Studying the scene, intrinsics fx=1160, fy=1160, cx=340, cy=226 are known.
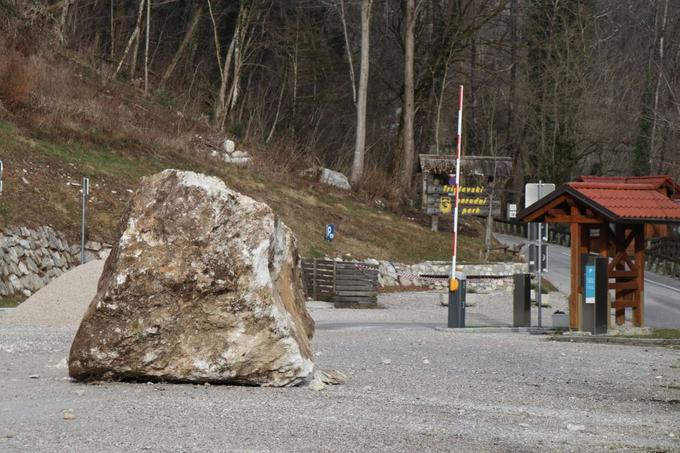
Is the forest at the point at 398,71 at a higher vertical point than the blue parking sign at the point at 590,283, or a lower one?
higher

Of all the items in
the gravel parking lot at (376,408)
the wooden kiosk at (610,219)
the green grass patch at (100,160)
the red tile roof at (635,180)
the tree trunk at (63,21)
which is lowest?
the gravel parking lot at (376,408)

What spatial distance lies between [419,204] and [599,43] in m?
27.7

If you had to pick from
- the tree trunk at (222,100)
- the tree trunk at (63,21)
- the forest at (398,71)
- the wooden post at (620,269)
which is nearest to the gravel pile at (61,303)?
the wooden post at (620,269)

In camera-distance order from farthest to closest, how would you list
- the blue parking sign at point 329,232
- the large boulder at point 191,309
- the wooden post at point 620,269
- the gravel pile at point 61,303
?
the blue parking sign at point 329,232 → the wooden post at point 620,269 → the gravel pile at point 61,303 → the large boulder at point 191,309

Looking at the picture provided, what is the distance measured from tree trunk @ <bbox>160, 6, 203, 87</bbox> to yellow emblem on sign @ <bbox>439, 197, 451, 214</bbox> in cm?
1427

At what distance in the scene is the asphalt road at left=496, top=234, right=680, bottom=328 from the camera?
102 ft

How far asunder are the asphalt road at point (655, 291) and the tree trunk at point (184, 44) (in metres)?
19.5

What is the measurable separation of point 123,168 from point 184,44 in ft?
59.3

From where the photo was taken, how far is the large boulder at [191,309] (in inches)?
435

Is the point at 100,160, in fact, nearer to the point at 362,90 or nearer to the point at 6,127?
the point at 6,127

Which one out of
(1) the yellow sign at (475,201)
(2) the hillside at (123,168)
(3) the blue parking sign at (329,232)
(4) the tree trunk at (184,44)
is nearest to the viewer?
(2) the hillside at (123,168)

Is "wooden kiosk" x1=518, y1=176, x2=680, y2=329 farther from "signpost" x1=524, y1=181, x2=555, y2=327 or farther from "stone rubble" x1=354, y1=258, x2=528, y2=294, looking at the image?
"stone rubble" x1=354, y1=258, x2=528, y2=294

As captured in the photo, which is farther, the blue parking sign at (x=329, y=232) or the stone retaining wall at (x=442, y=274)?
the blue parking sign at (x=329, y=232)

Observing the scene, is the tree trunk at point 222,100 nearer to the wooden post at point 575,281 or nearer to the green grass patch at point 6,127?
the green grass patch at point 6,127
